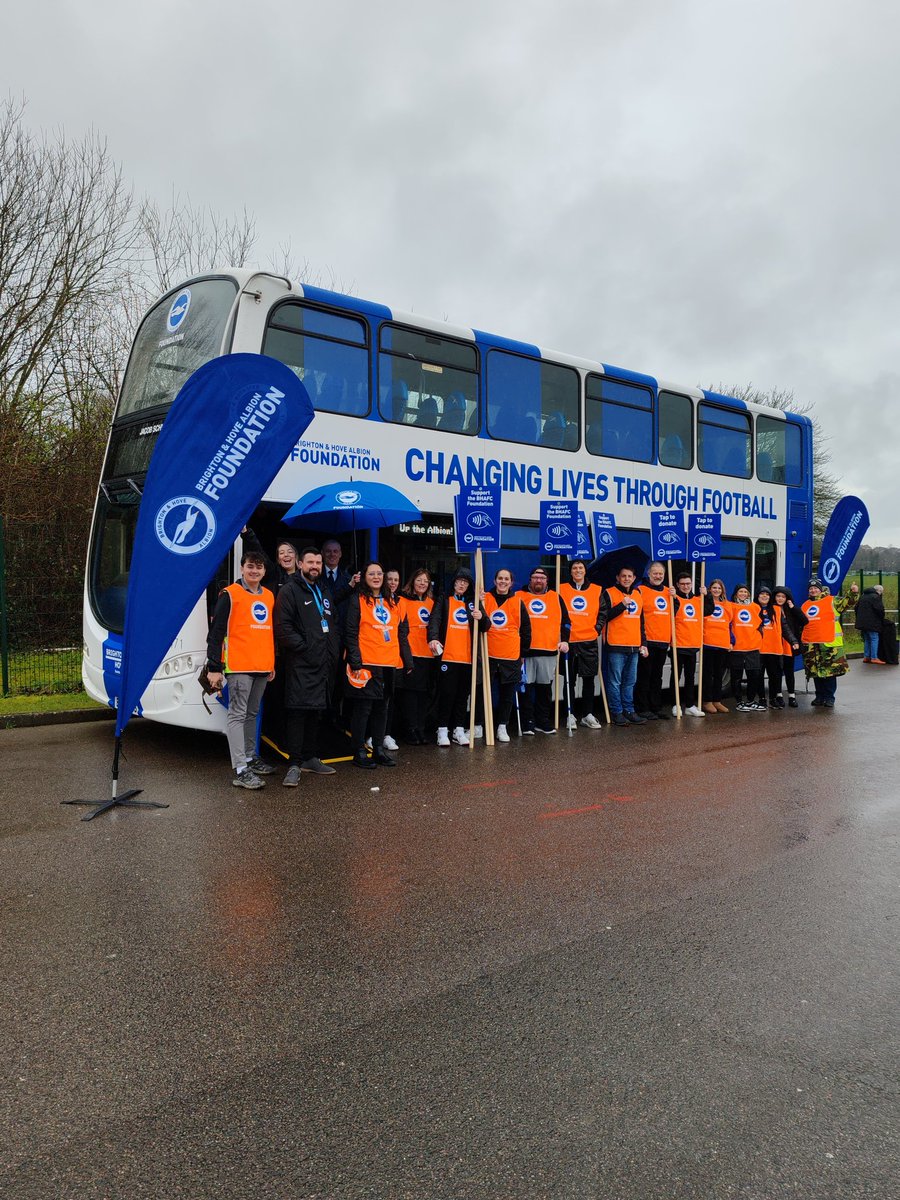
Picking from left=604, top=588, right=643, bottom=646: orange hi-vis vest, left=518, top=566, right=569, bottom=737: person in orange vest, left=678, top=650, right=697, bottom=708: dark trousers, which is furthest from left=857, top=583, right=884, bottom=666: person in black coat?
left=518, top=566, right=569, bottom=737: person in orange vest

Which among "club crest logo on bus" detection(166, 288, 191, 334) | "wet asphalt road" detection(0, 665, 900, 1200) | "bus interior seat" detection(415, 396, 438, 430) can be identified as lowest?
"wet asphalt road" detection(0, 665, 900, 1200)

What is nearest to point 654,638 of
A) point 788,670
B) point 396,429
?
point 788,670

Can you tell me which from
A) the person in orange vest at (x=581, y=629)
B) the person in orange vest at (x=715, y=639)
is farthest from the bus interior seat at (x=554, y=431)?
the person in orange vest at (x=715, y=639)

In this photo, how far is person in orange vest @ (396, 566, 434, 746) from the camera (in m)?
8.64

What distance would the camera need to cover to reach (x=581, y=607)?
9.94 meters

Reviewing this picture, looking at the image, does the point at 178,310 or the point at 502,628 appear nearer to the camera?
the point at 178,310

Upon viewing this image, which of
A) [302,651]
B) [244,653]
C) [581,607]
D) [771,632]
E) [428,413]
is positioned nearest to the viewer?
[244,653]

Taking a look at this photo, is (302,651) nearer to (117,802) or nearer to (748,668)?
(117,802)

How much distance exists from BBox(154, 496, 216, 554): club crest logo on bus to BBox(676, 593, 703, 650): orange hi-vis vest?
22.0 ft

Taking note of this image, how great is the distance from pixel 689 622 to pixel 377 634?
5.03m

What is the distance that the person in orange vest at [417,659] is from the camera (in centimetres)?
864

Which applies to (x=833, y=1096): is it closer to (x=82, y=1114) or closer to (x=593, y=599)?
(x=82, y=1114)

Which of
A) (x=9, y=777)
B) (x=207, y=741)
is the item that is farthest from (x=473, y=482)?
(x=9, y=777)

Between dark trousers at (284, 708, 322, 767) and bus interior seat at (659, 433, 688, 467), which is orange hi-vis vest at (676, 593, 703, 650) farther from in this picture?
dark trousers at (284, 708, 322, 767)
